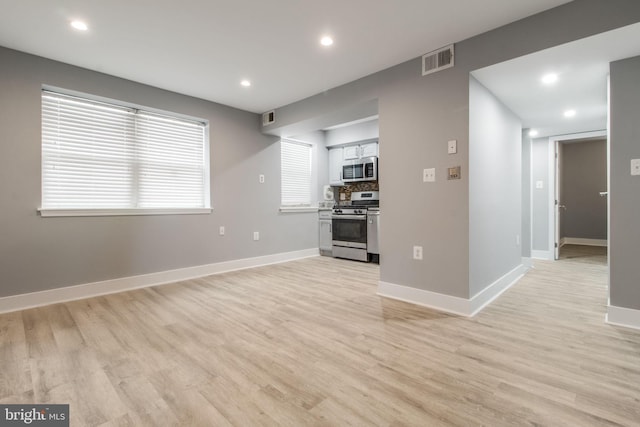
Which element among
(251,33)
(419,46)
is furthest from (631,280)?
(251,33)

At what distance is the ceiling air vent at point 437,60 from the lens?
2.67 m

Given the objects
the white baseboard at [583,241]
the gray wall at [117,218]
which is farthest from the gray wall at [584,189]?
the gray wall at [117,218]

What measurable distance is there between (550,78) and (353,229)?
3.30 metres

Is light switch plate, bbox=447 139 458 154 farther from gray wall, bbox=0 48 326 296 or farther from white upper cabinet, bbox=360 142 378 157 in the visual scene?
gray wall, bbox=0 48 326 296

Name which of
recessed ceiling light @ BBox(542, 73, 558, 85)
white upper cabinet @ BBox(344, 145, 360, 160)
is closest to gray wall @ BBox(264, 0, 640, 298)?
recessed ceiling light @ BBox(542, 73, 558, 85)

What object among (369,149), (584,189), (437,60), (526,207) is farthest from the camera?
(584,189)

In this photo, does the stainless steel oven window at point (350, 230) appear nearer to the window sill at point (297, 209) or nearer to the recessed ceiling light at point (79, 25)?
the window sill at point (297, 209)

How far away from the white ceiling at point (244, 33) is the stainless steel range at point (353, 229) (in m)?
2.42

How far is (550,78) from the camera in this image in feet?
8.80

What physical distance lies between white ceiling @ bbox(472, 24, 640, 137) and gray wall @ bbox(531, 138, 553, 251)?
1.10 metres

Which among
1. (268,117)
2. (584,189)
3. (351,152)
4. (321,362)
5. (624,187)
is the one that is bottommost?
(321,362)

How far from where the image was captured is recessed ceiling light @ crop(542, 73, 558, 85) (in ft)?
8.59

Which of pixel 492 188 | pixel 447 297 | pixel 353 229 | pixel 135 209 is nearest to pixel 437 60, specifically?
pixel 492 188

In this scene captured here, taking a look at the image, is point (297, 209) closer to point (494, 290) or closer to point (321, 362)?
point (494, 290)
